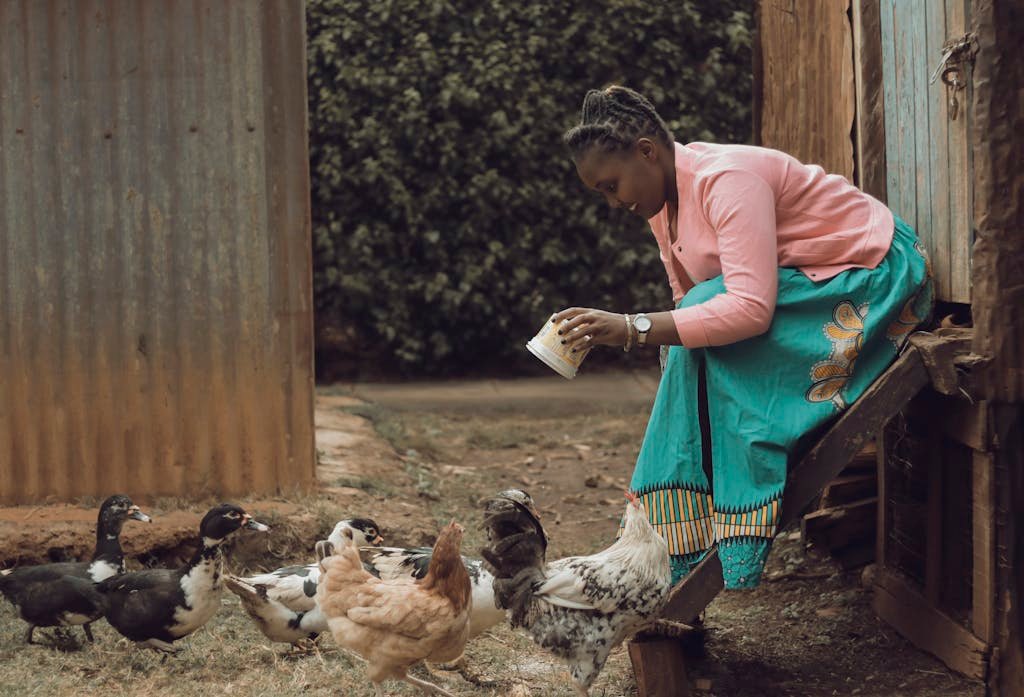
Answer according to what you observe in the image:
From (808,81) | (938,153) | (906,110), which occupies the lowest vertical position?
(938,153)

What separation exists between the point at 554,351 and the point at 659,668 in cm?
119

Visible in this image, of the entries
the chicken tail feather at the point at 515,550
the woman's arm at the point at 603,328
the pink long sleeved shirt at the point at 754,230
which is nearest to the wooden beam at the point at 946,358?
the pink long sleeved shirt at the point at 754,230

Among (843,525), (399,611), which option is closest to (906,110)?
(843,525)

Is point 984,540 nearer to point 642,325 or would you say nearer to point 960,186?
point 960,186

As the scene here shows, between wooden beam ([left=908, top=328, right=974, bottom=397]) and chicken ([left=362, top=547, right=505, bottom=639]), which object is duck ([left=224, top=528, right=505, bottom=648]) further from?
wooden beam ([left=908, top=328, right=974, bottom=397])

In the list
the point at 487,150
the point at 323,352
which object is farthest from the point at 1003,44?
the point at 323,352

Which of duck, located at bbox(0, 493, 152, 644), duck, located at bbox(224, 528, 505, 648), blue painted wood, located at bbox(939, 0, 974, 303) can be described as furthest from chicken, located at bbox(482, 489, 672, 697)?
duck, located at bbox(0, 493, 152, 644)

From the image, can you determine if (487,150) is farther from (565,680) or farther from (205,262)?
(565,680)

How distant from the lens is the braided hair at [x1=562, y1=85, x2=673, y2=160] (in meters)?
4.18

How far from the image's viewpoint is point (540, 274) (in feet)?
36.8

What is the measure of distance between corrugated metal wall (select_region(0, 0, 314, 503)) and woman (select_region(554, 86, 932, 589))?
250 centimetres

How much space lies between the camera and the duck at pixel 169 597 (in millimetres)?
4859

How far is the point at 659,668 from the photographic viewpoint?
4242mm

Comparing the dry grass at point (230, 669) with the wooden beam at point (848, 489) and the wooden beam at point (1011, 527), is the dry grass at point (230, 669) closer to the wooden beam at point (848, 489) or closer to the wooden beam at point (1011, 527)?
the wooden beam at point (1011, 527)
